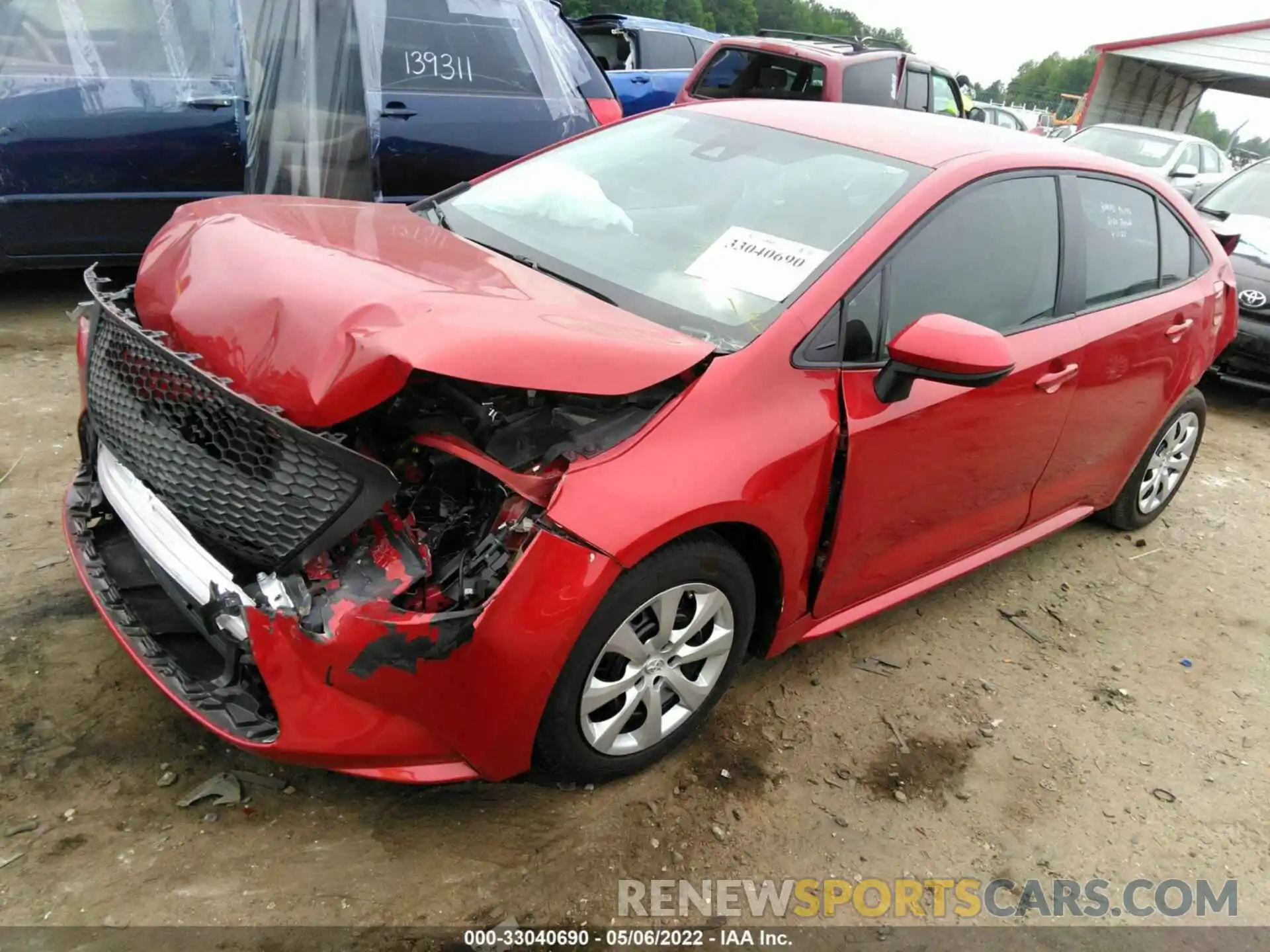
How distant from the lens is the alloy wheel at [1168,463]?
12.8ft

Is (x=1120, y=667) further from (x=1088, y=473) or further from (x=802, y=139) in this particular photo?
(x=802, y=139)

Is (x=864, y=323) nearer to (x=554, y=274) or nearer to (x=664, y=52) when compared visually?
(x=554, y=274)

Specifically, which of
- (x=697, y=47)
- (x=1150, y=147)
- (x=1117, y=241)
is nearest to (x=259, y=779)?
(x=1117, y=241)

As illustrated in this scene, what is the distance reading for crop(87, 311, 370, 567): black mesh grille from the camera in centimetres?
181

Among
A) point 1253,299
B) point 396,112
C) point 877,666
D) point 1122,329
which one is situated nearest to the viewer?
point 877,666

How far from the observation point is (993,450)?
279 cm

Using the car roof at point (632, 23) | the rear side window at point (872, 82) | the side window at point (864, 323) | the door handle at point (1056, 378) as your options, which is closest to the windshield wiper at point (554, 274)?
the side window at point (864, 323)

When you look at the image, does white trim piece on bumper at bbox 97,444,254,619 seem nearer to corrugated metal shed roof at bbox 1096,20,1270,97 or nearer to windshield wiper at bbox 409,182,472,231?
windshield wiper at bbox 409,182,472,231

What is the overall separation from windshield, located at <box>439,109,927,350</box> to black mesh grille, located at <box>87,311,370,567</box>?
0.91 m

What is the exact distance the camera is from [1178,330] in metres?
3.39

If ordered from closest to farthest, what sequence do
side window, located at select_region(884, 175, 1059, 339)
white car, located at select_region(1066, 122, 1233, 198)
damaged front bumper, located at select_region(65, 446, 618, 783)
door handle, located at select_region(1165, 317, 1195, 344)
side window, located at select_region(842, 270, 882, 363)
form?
damaged front bumper, located at select_region(65, 446, 618, 783), side window, located at select_region(842, 270, 882, 363), side window, located at select_region(884, 175, 1059, 339), door handle, located at select_region(1165, 317, 1195, 344), white car, located at select_region(1066, 122, 1233, 198)

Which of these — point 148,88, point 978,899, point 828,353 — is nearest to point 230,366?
point 828,353

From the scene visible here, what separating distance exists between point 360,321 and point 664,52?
947 centimetres

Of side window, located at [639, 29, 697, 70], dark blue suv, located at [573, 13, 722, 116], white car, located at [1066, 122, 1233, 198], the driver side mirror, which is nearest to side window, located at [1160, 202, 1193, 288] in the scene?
the driver side mirror
